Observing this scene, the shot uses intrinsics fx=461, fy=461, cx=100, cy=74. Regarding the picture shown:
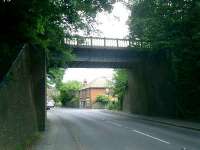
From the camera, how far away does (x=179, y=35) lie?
37062 millimetres

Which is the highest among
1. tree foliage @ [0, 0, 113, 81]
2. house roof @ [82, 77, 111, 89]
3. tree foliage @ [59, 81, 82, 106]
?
tree foliage @ [0, 0, 113, 81]

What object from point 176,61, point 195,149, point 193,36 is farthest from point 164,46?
point 195,149

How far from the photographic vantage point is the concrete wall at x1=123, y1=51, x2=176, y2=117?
4316cm

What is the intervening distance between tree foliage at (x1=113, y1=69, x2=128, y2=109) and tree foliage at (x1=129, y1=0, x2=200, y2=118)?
19.3m

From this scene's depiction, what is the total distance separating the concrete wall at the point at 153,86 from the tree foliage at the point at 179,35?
7.99 ft

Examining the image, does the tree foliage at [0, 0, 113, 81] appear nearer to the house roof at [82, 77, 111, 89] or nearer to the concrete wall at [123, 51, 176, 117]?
the concrete wall at [123, 51, 176, 117]

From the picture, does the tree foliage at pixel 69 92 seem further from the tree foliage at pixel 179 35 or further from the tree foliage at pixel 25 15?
the tree foliage at pixel 25 15

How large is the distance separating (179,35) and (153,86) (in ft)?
36.5

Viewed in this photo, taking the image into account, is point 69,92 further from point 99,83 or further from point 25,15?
point 25,15

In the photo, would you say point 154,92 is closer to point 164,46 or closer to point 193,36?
point 164,46

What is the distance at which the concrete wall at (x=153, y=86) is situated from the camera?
43156mm

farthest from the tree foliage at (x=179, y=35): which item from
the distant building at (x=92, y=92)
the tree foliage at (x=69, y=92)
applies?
the tree foliage at (x=69, y=92)

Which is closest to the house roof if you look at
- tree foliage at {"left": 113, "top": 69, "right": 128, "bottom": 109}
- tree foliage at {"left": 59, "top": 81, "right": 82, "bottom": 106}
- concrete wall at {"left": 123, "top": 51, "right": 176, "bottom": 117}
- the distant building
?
the distant building

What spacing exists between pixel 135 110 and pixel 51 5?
36142 mm
